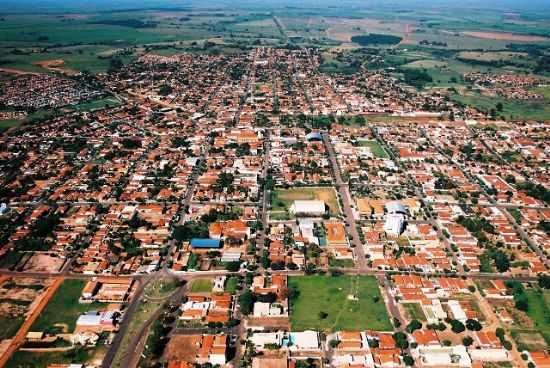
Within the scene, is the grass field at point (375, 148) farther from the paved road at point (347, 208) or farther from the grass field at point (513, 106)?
the grass field at point (513, 106)

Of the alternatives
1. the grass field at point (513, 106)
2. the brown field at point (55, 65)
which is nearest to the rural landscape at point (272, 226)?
the grass field at point (513, 106)

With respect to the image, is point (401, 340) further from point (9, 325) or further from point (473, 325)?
point (9, 325)

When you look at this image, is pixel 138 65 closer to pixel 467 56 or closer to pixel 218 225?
pixel 218 225

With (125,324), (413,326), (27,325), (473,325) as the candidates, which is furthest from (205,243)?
(473,325)

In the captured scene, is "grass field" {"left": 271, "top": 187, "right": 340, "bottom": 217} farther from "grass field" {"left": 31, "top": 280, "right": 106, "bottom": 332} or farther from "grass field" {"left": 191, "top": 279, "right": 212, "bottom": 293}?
"grass field" {"left": 31, "top": 280, "right": 106, "bottom": 332}

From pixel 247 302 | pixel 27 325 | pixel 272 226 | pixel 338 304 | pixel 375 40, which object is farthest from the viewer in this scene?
pixel 375 40

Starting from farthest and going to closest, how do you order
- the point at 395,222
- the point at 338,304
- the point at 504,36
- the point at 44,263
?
1. the point at 504,36
2. the point at 395,222
3. the point at 44,263
4. the point at 338,304

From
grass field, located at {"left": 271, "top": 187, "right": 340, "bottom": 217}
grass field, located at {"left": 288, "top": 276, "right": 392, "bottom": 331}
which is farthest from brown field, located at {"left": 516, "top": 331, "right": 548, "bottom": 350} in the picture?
grass field, located at {"left": 271, "top": 187, "right": 340, "bottom": 217}
